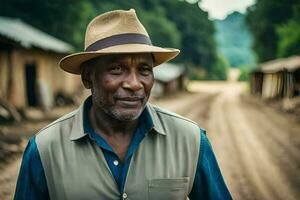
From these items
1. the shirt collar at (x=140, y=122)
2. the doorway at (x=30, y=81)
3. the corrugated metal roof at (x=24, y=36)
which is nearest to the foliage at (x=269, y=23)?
the corrugated metal roof at (x=24, y=36)

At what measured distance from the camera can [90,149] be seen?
2.10m

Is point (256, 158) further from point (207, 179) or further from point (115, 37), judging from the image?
point (115, 37)

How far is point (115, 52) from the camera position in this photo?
209 cm

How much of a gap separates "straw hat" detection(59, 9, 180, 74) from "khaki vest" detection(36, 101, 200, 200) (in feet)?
1.33

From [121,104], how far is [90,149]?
0.31 m

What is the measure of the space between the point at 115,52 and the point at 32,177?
83 cm

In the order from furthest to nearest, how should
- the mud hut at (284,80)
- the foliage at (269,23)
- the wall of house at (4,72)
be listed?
the foliage at (269,23) < the mud hut at (284,80) < the wall of house at (4,72)

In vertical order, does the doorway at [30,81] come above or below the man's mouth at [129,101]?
below

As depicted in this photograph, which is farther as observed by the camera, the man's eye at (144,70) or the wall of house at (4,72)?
the wall of house at (4,72)

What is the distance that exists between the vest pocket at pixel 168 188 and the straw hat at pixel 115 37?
0.73 meters

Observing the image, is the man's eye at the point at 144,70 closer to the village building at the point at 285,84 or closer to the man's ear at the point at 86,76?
the man's ear at the point at 86,76

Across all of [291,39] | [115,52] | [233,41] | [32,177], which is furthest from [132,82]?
[233,41]

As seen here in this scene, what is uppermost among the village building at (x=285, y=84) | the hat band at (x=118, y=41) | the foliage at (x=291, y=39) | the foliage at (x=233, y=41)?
the foliage at (x=233, y=41)

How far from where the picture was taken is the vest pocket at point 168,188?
2051 millimetres
